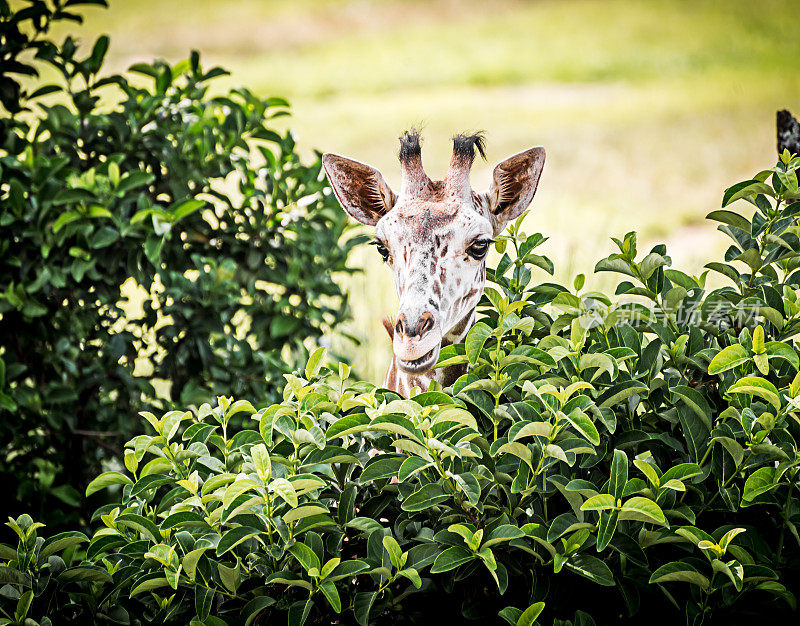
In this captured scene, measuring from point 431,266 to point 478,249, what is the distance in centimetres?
16

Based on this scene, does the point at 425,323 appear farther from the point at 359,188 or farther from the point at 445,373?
the point at 359,188

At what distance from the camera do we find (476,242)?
6.97 ft

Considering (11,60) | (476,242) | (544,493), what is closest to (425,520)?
(544,493)

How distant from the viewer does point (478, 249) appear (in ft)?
7.01

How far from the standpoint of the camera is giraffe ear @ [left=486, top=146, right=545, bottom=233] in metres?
2.26

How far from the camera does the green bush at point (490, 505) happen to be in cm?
150

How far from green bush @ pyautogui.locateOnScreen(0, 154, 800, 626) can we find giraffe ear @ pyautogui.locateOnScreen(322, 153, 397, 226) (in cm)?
67

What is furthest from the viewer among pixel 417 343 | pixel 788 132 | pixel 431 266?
pixel 788 132

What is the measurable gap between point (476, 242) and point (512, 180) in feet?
0.93

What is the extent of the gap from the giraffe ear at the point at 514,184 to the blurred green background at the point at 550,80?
575 cm

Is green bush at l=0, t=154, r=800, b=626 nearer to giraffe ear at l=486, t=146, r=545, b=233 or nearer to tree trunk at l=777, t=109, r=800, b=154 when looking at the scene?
giraffe ear at l=486, t=146, r=545, b=233

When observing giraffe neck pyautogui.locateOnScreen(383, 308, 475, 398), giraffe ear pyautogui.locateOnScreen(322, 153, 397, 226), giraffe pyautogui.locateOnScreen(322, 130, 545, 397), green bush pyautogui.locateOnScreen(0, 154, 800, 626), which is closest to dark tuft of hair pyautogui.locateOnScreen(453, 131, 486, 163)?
giraffe pyautogui.locateOnScreen(322, 130, 545, 397)

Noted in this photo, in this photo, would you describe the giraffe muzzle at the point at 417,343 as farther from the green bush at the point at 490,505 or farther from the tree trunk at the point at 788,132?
the tree trunk at the point at 788,132

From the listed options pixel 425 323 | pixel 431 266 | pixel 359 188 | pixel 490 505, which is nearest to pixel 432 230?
pixel 431 266
